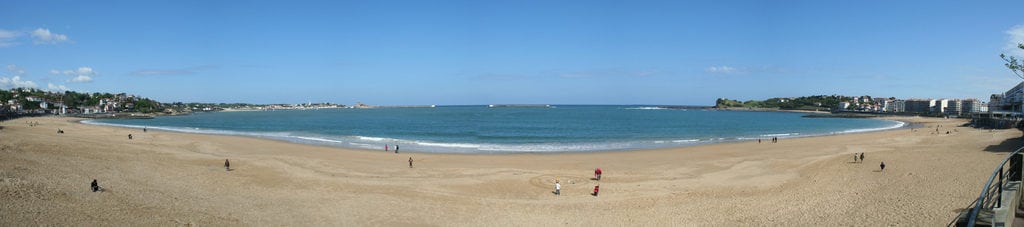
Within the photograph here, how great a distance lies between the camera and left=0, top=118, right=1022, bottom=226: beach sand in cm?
1617

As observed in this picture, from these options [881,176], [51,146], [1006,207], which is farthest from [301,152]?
[1006,207]

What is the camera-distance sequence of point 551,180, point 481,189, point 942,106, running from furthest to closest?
1. point 942,106
2. point 551,180
3. point 481,189

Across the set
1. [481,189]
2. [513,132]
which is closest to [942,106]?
[513,132]

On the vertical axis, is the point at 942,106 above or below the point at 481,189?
above

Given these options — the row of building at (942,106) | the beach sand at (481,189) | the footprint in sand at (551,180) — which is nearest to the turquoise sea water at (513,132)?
the beach sand at (481,189)

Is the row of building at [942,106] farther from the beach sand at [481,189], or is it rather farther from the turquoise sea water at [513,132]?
the beach sand at [481,189]

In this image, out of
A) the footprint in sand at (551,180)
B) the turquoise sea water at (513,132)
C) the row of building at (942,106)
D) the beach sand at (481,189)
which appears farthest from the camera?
the row of building at (942,106)

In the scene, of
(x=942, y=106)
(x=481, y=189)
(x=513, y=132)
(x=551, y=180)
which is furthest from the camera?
(x=942, y=106)

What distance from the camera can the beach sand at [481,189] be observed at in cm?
1617

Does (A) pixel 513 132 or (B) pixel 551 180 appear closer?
(B) pixel 551 180

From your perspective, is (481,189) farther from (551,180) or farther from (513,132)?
(513,132)

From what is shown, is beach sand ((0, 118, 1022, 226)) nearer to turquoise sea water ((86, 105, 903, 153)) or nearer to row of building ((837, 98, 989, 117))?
turquoise sea water ((86, 105, 903, 153))

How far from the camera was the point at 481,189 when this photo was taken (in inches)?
863

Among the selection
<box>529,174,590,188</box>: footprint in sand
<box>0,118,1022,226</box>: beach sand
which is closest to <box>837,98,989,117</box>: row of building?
<box>0,118,1022,226</box>: beach sand
